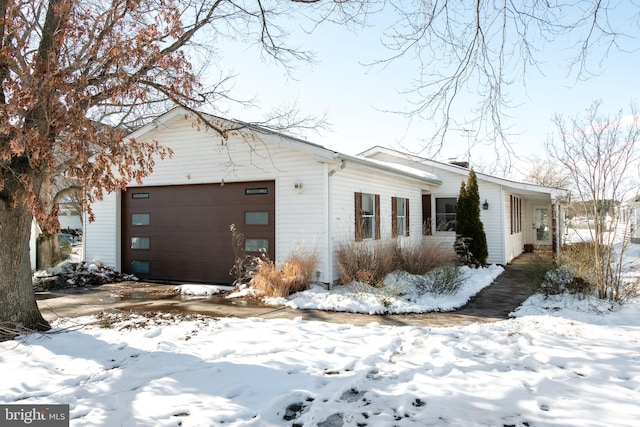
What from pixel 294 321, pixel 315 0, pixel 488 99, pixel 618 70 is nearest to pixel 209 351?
pixel 294 321

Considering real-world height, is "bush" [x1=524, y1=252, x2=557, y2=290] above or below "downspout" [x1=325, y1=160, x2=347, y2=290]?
below

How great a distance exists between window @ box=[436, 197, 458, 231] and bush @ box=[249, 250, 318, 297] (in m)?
8.12

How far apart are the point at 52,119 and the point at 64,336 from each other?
2668mm

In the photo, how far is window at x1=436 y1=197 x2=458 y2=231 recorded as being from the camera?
1631 cm

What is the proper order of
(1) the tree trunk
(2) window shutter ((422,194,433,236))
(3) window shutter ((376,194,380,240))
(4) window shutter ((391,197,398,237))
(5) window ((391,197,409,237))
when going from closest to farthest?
(1) the tree trunk < (3) window shutter ((376,194,380,240)) < (4) window shutter ((391,197,398,237)) < (5) window ((391,197,409,237)) < (2) window shutter ((422,194,433,236))

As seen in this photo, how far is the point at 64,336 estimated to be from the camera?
5.50 m

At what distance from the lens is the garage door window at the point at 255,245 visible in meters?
10.5

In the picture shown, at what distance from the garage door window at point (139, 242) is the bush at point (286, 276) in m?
4.27

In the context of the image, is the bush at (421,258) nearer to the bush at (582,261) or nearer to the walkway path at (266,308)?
the walkway path at (266,308)

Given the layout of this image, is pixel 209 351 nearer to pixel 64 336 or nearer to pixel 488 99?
pixel 64 336

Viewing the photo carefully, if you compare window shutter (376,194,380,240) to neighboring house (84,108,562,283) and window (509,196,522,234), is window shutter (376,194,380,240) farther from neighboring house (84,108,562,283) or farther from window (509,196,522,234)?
window (509,196,522,234)

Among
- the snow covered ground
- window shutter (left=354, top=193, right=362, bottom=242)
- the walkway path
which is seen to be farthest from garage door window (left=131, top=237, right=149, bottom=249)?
the snow covered ground

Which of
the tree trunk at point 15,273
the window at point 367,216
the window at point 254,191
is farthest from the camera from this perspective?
the window at point 367,216

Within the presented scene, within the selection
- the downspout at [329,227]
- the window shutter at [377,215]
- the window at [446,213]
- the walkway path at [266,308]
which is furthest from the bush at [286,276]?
the window at [446,213]
